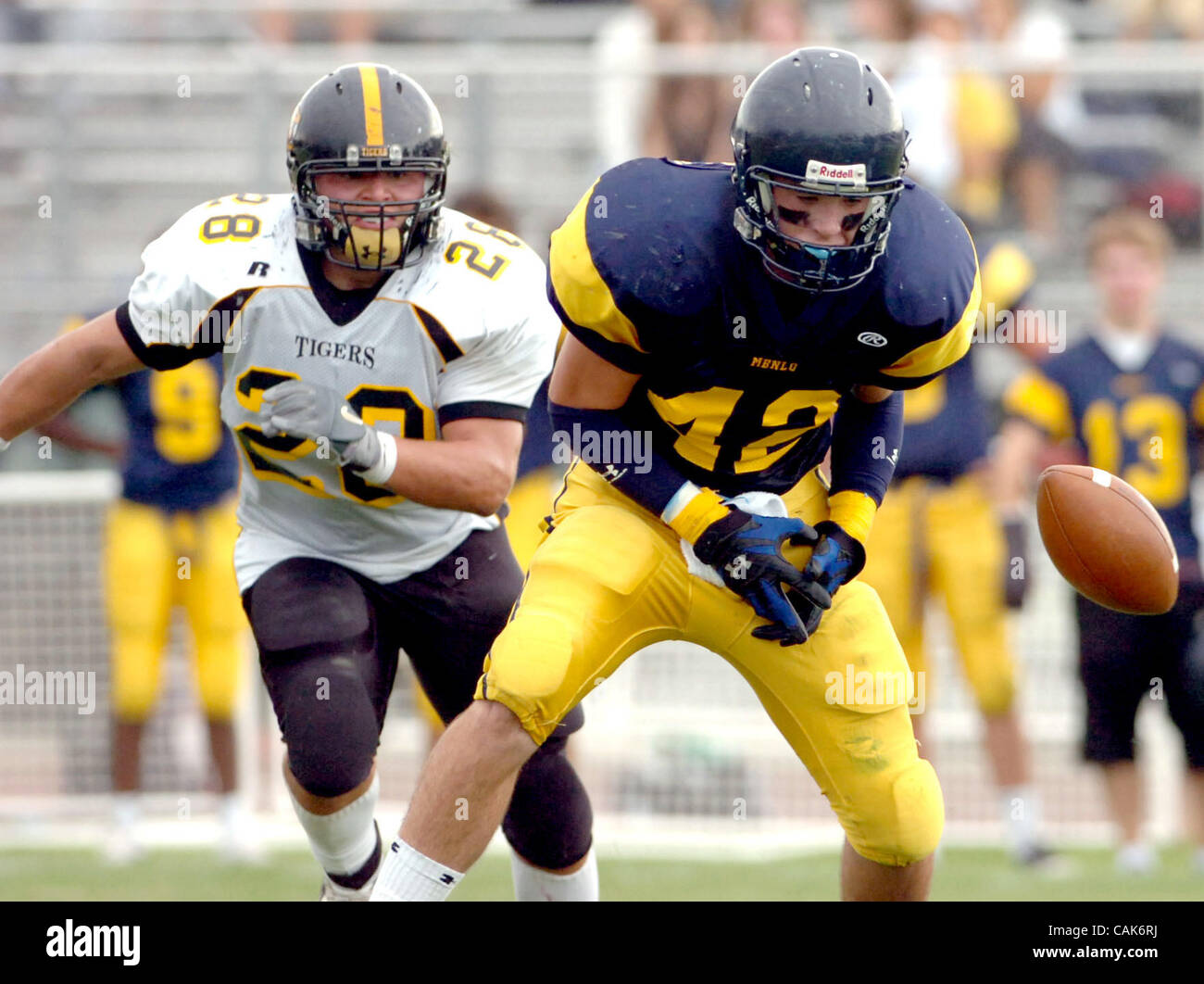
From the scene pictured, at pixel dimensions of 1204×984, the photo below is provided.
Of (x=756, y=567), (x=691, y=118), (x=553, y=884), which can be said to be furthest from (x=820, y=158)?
(x=691, y=118)

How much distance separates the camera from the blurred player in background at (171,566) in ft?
20.0

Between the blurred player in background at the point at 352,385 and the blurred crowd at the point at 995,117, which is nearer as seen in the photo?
the blurred player in background at the point at 352,385

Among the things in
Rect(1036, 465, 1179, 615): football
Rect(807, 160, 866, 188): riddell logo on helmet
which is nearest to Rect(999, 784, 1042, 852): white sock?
Rect(1036, 465, 1179, 615): football

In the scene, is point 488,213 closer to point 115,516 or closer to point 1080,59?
point 115,516

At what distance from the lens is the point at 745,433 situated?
11.7 feet

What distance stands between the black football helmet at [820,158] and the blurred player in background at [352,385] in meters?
0.68

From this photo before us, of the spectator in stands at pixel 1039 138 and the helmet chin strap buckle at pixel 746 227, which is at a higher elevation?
the spectator in stands at pixel 1039 138

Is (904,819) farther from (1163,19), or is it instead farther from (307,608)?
(1163,19)

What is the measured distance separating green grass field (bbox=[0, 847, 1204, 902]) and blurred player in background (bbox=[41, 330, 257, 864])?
0.19 m

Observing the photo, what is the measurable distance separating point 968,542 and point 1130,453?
59cm

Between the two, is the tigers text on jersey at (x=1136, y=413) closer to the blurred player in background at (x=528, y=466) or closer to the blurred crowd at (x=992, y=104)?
the blurred crowd at (x=992, y=104)

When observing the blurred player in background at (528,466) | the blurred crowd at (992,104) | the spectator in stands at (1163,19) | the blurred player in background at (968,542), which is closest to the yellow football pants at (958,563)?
the blurred player in background at (968,542)
